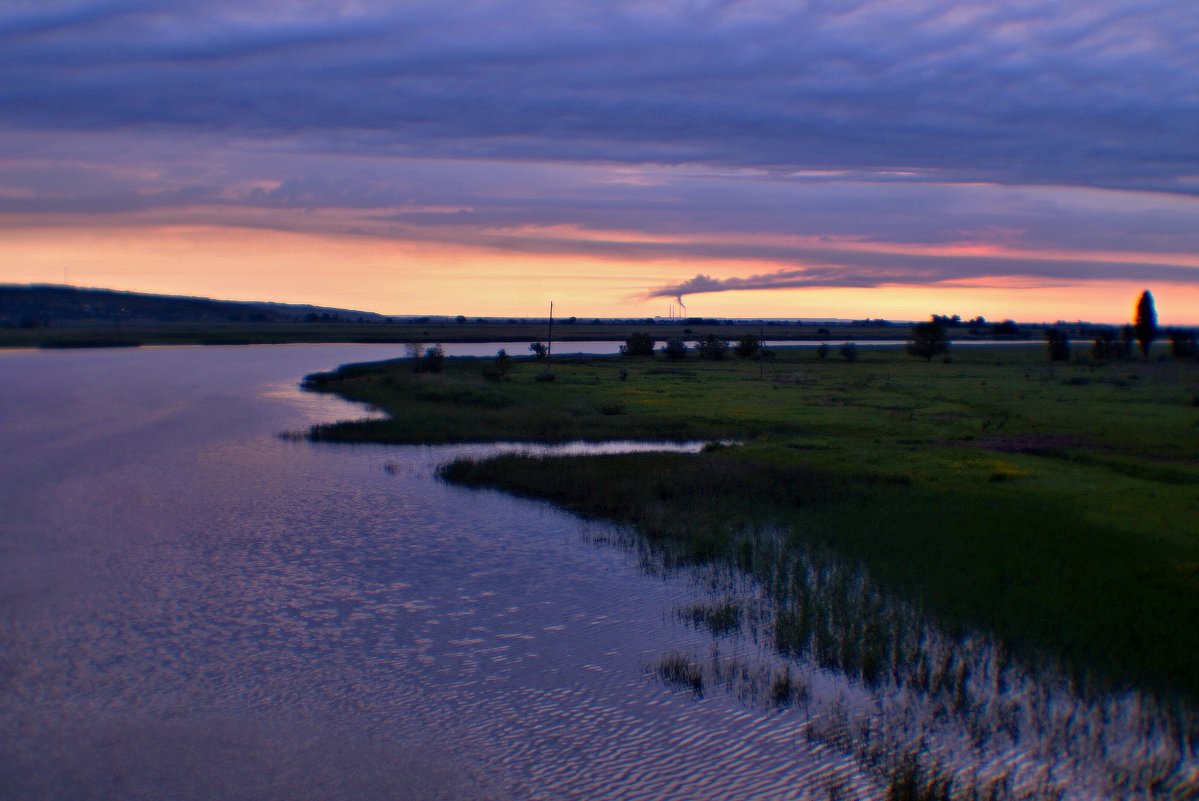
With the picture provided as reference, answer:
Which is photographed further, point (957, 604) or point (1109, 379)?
point (1109, 379)

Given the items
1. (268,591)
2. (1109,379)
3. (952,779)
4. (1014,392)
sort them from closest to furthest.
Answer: (952,779) < (268,591) < (1014,392) < (1109,379)

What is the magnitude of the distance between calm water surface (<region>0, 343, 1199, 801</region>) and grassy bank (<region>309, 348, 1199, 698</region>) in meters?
1.10

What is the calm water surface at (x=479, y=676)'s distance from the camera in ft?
28.0

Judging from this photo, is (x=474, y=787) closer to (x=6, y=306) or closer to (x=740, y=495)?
(x=740, y=495)

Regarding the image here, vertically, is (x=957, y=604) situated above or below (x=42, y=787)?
above

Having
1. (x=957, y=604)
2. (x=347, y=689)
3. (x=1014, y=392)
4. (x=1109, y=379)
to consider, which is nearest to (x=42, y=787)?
(x=347, y=689)

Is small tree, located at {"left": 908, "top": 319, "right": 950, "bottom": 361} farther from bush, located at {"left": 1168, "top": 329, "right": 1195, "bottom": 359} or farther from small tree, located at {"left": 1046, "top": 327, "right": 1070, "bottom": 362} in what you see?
bush, located at {"left": 1168, "top": 329, "right": 1195, "bottom": 359}

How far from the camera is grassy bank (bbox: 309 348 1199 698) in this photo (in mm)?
11523

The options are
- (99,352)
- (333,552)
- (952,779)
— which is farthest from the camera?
(99,352)

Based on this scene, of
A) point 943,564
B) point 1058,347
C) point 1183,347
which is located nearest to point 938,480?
point 943,564

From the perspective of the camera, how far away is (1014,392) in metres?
41.2

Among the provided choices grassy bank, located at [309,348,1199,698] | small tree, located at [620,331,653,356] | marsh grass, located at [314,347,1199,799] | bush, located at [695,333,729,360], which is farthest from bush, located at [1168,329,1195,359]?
small tree, located at [620,331,653,356]

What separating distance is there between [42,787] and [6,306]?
173354 millimetres

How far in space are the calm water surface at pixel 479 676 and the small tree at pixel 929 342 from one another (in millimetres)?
64241
